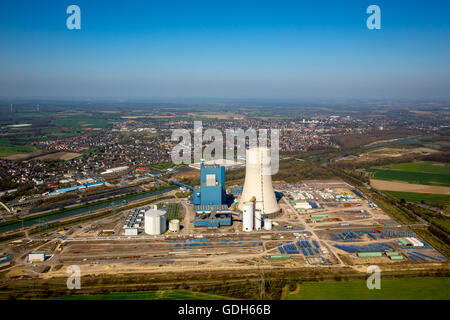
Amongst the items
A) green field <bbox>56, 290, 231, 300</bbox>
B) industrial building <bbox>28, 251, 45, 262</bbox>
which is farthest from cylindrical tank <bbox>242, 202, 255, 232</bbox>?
industrial building <bbox>28, 251, 45, 262</bbox>

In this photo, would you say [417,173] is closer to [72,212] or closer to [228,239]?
[228,239]

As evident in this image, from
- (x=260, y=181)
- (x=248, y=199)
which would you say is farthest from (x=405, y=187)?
(x=248, y=199)

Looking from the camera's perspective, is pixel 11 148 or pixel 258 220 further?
pixel 11 148

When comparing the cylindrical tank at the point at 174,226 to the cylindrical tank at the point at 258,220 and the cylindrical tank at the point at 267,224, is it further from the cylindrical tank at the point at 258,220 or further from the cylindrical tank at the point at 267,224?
the cylindrical tank at the point at 267,224

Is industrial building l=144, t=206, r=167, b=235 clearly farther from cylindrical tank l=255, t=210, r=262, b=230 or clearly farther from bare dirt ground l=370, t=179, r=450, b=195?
bare dirt ground l=370, t=179, r=450, b=195

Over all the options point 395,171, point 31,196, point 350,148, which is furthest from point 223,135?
point 31,196

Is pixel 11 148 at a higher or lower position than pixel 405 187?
higher
